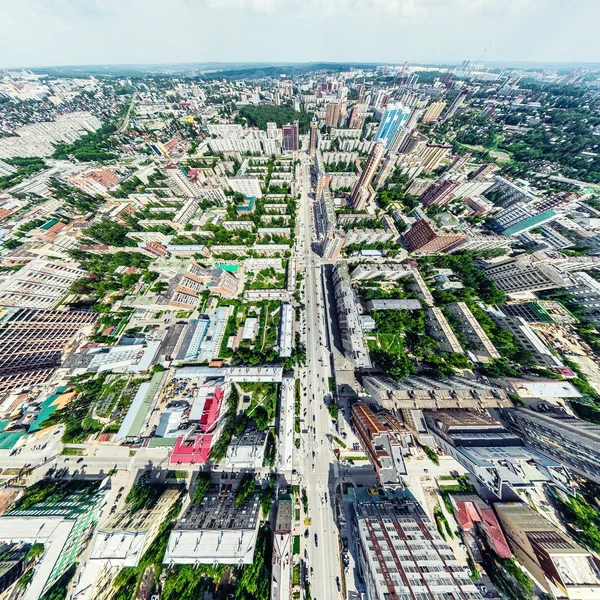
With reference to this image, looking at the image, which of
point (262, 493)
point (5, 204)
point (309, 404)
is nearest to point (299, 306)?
point (309, 404)

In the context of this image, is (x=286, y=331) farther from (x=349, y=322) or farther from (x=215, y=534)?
(x=215, y=534)

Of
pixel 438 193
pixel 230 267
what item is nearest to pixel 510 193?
pixel 438 193

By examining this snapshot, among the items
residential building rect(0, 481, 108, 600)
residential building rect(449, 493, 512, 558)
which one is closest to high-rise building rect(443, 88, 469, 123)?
residential building rect(449, 493, 512, 558)

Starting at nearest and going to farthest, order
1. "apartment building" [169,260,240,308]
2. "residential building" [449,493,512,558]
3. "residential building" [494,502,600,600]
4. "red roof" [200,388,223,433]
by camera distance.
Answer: "residential building" [494,502,600,600] → "residential building" [449,493,512,558] → "red roof" [200,388,223,433] → "apartment building" [169,260,240,308]

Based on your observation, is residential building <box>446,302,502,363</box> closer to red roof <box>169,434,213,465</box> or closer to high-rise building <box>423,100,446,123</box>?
red roof <box>169,434,213,465</box>

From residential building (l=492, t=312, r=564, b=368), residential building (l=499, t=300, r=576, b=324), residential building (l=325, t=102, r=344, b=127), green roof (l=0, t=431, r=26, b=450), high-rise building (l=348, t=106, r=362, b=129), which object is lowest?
green roof (l=0, t=431, r=26, b=450)

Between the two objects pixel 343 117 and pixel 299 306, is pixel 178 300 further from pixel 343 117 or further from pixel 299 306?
pixel 343 117
